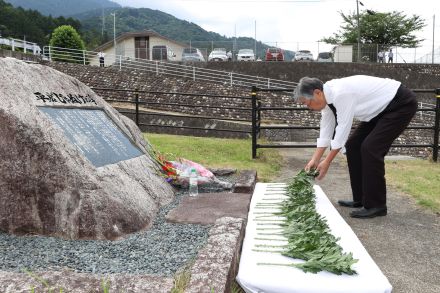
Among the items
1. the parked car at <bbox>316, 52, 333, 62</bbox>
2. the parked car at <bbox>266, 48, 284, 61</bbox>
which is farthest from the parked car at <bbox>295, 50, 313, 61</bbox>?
the parked car at <bbox>266, 48, 284, 61</bbox>

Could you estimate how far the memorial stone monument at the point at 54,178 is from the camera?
2570 mm

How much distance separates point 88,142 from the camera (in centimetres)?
315

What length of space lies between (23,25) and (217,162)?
46.7 meters

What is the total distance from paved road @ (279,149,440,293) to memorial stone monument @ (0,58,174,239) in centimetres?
155

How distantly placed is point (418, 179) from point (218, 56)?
71.1ft

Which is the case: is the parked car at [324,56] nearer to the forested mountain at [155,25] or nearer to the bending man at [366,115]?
the bending man at [366,115]

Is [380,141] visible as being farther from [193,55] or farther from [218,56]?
[193,55]

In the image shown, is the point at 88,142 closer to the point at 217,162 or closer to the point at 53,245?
the point at 53,245

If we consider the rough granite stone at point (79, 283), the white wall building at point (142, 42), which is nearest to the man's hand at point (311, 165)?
the rough granite stone at point (79, 283)

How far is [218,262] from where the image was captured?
1.93m

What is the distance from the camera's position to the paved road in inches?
98.2

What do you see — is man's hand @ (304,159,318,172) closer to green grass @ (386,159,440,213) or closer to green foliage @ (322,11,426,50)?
green grass @ (386,159,440,213)

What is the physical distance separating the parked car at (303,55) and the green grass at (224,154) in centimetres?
1992

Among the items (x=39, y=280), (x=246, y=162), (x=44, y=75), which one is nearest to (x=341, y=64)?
(x=246, y=162)
